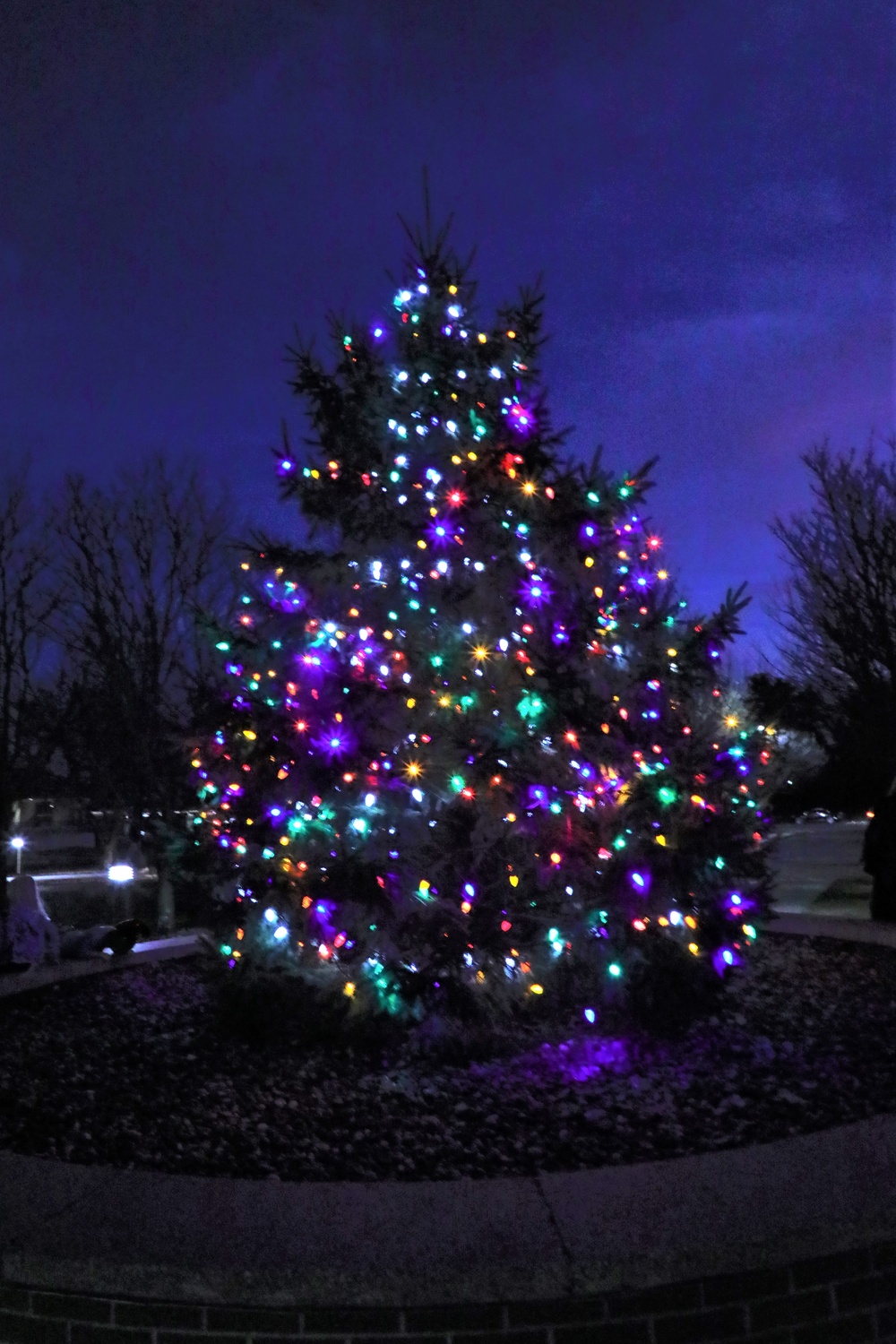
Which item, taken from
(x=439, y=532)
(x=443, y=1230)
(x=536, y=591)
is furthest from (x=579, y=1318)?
(x=439, y=532)

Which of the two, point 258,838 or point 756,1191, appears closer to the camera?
point 756,1191

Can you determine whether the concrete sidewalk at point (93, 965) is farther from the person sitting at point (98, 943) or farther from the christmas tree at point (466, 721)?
the christmas tree at point (466, 721)

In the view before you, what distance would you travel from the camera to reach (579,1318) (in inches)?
116

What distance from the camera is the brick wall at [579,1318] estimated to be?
2.94 meters

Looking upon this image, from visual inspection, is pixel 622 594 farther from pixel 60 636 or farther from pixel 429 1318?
pixel 60 636

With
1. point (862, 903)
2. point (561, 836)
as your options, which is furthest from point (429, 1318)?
point (862, 903)

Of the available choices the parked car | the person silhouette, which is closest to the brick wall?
the person silhouette

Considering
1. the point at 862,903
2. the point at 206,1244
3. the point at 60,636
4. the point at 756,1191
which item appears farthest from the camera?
the point at 60,636

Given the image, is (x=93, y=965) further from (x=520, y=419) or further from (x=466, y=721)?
(x=520, y=419)

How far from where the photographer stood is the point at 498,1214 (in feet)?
11.1

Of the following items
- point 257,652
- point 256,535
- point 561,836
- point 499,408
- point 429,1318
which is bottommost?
point 429,1318

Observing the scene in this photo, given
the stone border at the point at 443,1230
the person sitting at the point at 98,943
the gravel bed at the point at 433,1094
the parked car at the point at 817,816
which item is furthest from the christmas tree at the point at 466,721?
the parked car at the point at 817,816

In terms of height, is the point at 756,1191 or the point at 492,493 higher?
the point at 492,493

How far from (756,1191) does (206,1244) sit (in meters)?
1.74
